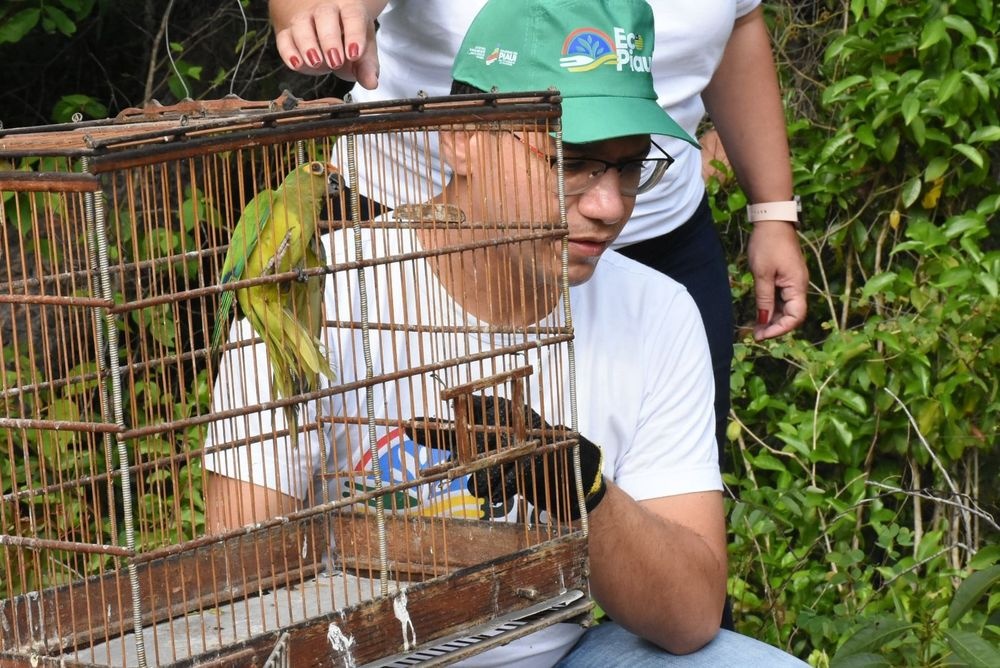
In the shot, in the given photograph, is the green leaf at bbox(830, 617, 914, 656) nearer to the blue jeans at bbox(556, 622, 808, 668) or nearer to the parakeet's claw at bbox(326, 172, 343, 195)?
the blue jeans at bbox(556, 622, 808, 668)

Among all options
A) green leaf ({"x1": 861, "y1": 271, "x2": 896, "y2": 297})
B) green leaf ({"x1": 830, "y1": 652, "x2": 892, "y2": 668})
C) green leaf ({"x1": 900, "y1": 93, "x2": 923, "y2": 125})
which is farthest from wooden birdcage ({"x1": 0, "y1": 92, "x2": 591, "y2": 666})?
green leaf ({"x1": 900, "y1": 93, "x2": 923, "y2": 125})

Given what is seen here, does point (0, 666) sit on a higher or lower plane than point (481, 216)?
lower

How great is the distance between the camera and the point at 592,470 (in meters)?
1.67

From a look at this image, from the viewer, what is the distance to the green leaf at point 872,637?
7.92 ft

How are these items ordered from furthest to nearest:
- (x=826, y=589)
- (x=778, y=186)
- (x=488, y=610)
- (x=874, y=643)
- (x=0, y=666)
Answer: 1. (x=826, y=589)
2. (x=778, y=186)
3. (x=874, y=643)
4. (x=488, y=610)
5. (x=0, y=666)

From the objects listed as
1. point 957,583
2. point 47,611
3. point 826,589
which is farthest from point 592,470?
point 957,583

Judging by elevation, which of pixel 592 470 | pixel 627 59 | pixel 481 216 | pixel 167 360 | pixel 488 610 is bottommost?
pixel 488 610

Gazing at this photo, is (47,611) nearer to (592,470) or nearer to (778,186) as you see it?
(592,470)

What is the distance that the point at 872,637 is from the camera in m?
2.43

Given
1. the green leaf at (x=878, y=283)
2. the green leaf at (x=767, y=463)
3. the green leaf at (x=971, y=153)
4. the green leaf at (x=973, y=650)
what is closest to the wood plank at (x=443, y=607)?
the green leaf at (x=973, y=650)

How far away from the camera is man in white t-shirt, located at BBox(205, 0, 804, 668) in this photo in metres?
1.67

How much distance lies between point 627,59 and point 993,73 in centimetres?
221

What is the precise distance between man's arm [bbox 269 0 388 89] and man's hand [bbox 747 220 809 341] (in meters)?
1.20

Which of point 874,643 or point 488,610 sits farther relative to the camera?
point 874,643
